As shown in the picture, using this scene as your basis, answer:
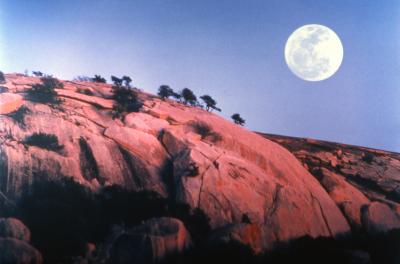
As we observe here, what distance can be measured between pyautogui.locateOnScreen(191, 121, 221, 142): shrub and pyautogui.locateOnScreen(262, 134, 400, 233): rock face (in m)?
9.37

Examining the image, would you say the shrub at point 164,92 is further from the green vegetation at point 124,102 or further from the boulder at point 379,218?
the boulder at point 379,218

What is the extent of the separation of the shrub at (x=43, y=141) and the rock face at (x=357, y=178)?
22.4 metres

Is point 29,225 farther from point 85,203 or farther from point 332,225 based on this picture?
point 332,225

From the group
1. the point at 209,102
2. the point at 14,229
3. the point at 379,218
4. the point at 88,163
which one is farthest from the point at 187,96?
the point at 14,229

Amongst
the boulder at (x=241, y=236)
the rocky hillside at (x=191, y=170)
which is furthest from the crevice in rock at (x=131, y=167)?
the boulder at (x=241, y=236)

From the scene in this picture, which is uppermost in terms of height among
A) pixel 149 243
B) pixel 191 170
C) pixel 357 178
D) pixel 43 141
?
pixel 43 141

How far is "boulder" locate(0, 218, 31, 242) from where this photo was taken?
1933 centimetres

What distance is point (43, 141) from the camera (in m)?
26.1

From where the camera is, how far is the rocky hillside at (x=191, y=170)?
24138 mm

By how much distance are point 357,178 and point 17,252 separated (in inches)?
1167

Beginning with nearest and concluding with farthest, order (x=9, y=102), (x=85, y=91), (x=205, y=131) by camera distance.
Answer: (x=9, y=102) → (x=205, y=131) → (x=85, y=91)

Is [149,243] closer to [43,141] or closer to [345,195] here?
[43,141]

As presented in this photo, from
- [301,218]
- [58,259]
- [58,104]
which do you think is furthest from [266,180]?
[58,104]

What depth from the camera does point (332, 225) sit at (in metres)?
27.7
